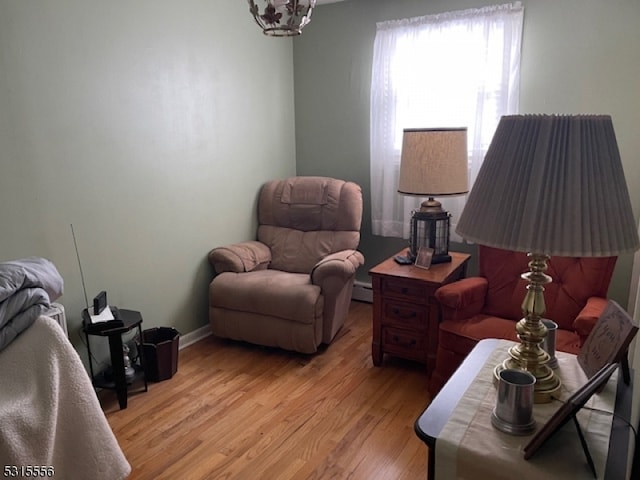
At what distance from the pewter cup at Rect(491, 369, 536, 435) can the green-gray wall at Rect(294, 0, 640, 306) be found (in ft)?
7.17

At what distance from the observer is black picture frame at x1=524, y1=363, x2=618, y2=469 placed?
996 mm

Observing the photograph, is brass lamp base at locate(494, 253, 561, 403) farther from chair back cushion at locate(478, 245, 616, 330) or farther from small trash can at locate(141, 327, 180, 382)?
small trash can at locate(141, 327, 180, 382)

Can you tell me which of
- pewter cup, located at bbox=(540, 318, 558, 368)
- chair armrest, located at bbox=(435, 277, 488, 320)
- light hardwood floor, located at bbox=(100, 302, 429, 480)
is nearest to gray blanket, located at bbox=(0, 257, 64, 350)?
light hardwood floor, located at bbox=(100, 302, 429, 480)

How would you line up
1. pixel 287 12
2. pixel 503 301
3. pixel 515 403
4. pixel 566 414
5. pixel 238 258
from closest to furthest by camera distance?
pixel 566 414 → pixel 515 403 → pixel 287 12 → pixel 503 301 → pixel 238 258

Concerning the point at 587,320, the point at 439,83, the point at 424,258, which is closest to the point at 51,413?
the point at 424,258

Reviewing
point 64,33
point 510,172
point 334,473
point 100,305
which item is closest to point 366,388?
point 334,473

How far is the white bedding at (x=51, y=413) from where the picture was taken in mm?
1470

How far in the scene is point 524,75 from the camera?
3.04m

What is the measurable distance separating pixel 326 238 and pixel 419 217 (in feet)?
2.69

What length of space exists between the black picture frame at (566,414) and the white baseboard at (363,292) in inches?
113

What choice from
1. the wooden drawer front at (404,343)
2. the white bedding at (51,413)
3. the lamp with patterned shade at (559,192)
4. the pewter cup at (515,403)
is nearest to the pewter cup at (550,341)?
the pewter cup at (515,403)

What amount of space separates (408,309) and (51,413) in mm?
1812

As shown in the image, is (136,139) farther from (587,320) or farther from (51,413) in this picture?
(587,320)

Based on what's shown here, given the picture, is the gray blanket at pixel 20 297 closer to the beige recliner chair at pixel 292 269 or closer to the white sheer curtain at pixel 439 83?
the beige recliner chair at pixel 292 269
